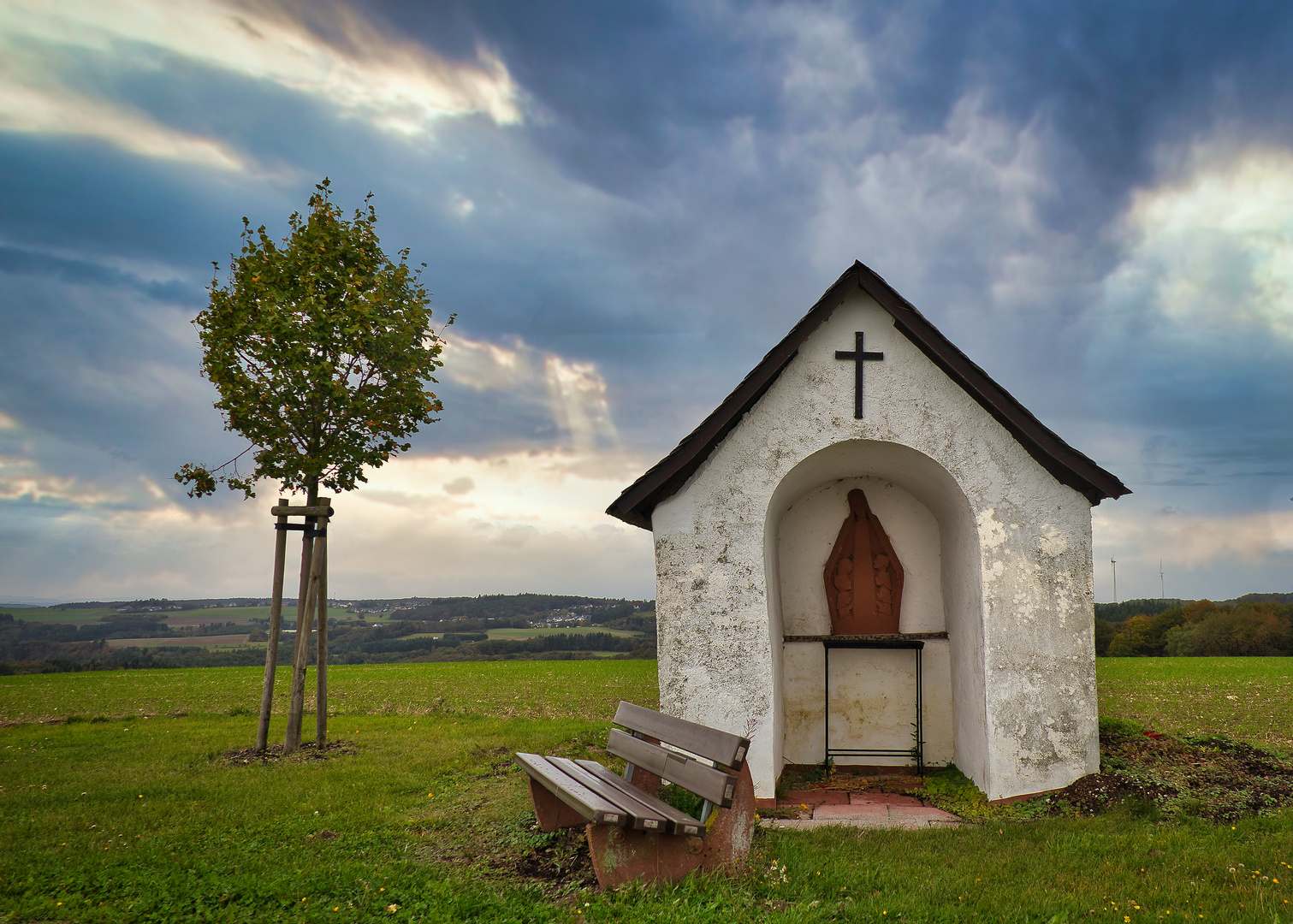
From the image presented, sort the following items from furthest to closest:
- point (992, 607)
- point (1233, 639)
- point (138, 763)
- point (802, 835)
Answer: point (1233, 639)
point (138, 763)
point (992, 607)
point (802, 835)

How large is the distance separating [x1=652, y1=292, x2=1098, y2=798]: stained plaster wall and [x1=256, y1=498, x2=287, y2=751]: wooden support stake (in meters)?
4.96

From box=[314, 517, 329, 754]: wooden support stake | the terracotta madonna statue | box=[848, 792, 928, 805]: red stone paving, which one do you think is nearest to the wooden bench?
box=[848, 792, 928, 805]: red stone paving

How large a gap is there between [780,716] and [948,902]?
11.4ft

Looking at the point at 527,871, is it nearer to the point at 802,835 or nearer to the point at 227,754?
the point at 802,835

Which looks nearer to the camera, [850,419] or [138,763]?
[850,419]

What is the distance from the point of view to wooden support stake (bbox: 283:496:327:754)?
337 inches

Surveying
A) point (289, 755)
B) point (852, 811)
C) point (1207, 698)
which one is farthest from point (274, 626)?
point (1207, 698)

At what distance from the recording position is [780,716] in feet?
25.4

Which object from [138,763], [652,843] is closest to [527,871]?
[652,843]

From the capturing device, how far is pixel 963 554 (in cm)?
726

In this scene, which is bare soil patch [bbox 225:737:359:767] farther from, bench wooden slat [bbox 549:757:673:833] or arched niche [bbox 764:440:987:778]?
arched niche [bbox 764:440:987:778]

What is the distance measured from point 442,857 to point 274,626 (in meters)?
4.71

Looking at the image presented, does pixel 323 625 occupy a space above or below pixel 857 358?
below

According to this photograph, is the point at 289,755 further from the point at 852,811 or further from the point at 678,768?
the point at 852,811
